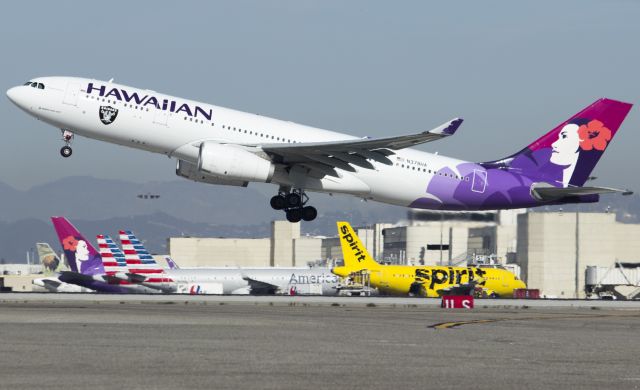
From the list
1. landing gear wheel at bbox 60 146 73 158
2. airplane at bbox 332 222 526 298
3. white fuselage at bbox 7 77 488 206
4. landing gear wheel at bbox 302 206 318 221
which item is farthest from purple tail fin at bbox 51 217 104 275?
white fuselage at bbox 7 77 488 206

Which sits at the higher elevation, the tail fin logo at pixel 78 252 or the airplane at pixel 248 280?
the tail fin logo at pixel 78 252

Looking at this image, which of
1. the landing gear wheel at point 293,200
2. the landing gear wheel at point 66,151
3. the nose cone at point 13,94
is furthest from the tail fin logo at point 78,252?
the landing gear wheel at point 293,200

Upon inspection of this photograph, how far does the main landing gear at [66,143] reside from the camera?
4900 centimetres

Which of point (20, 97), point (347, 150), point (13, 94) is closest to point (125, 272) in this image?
point (13, 94)

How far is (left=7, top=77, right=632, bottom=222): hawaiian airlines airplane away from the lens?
46562mm

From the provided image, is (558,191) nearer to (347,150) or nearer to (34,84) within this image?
(347,150)

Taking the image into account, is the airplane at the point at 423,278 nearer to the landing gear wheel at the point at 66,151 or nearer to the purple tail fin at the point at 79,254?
the purple tail fin at the point at 79,254

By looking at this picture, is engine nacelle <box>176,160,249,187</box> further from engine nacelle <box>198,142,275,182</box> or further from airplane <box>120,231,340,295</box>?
airplane <box>120,231,340,295</box>

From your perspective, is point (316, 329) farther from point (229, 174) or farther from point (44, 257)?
point (44, 257)

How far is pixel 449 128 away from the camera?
4422cm

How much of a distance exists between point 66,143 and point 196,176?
6.29 meters

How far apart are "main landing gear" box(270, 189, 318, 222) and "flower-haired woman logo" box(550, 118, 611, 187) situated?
41.4ft

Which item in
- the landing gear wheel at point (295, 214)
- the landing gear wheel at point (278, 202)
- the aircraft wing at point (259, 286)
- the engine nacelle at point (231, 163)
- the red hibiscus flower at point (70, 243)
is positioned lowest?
the aircraft wing at point (259, 286)

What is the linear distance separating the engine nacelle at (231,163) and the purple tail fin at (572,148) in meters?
11.6
